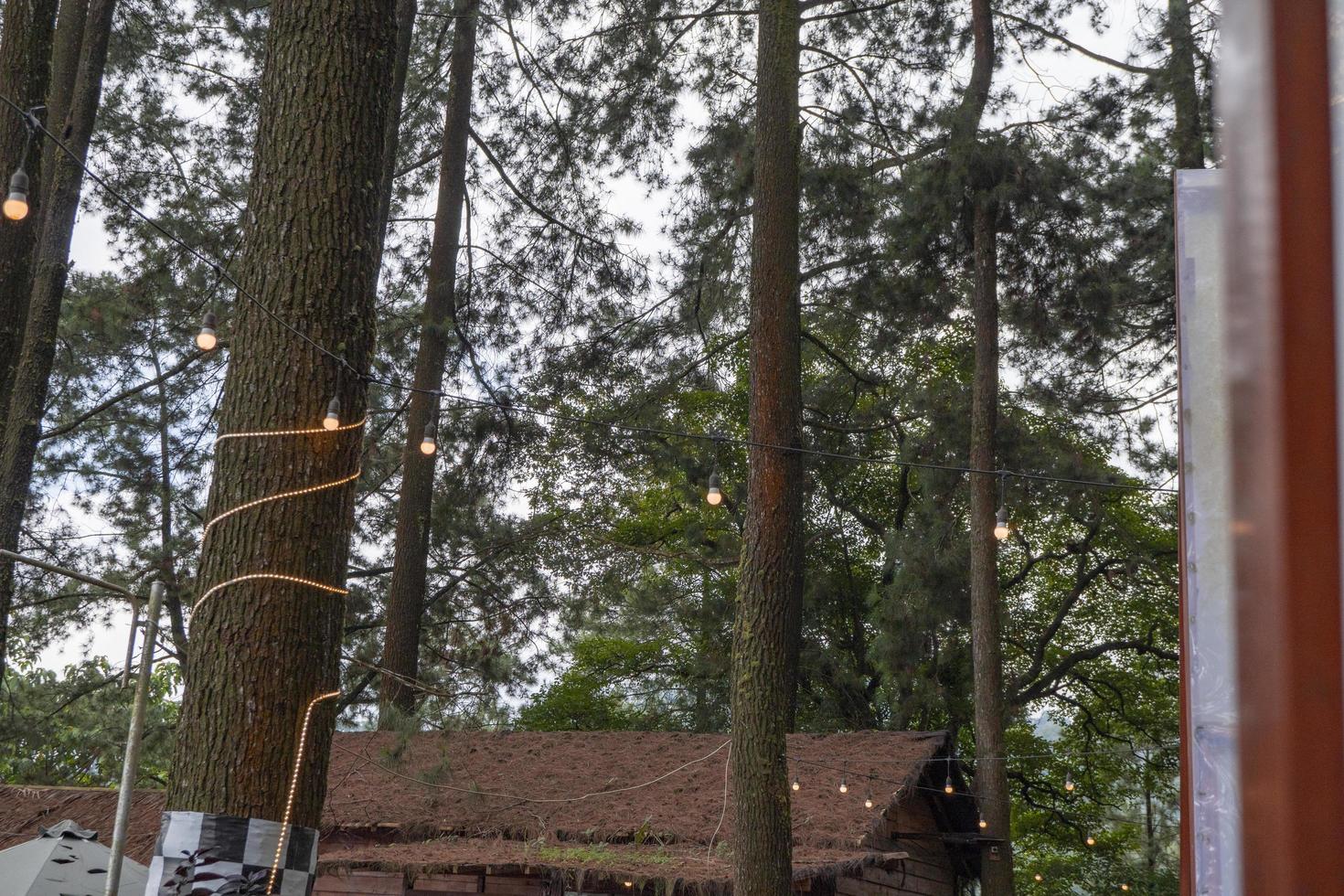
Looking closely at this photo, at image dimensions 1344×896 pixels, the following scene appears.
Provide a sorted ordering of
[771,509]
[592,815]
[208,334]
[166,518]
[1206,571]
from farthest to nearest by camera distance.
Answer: [166,518] < [592,815] < [771,509] < [208,334] < [1206,571]

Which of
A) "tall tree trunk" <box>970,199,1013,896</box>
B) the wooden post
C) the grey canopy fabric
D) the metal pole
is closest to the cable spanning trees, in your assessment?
"tall tree trunk" <box>970,199,1013,896</box>

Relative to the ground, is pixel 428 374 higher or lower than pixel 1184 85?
lower

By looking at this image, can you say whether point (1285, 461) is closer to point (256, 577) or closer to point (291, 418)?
point (256, 577)

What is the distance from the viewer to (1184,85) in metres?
12.2

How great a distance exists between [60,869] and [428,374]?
6976mm

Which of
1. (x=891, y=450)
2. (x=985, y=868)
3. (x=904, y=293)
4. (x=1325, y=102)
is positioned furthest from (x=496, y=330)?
(x=1325, y=102)

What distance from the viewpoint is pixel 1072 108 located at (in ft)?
44.5

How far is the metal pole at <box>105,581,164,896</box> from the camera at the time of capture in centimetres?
389

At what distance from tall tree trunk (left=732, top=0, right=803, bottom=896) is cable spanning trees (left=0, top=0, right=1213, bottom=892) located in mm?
2722

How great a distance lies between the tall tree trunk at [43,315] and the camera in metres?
8.33

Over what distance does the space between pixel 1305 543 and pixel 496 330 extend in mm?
15263

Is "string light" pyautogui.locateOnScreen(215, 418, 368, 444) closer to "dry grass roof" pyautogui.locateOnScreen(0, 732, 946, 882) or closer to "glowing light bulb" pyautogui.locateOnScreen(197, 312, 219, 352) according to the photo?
"glowing light bulb" pyautogui.locateOnScreen(197, 312, 219, 352)

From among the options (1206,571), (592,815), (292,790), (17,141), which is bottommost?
(592,815)

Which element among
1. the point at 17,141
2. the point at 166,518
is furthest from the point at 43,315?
the point at 166,518
